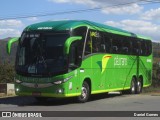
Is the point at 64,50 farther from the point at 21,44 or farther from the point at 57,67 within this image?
the point at 21,44

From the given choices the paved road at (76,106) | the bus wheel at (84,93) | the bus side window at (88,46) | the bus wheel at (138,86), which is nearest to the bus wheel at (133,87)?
the bus wheel at (138,86)

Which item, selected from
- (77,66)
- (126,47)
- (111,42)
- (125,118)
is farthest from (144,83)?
(125,118)

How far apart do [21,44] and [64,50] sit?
2366 millimetres

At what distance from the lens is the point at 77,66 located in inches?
747

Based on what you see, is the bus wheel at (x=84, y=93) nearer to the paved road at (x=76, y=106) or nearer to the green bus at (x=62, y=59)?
the green bus at (x=62, y=59)

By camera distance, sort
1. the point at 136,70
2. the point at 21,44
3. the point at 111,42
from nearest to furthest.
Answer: the point at 21,44
the point at 111,42
the point at 136,70

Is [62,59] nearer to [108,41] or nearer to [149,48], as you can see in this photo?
[108,41]

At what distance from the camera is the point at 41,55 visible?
61.1 ft

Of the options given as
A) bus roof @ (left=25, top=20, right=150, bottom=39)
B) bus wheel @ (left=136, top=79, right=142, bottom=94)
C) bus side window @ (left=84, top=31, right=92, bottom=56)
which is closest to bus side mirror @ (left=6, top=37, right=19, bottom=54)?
bus roof @ (left=25, top=20, right=150, bottom=39)

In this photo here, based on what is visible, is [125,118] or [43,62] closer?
[125,118]

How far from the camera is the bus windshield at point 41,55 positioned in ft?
60.2

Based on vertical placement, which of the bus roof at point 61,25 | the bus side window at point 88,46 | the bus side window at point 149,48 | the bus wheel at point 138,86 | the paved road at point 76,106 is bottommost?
the bus wheel at point 138,86

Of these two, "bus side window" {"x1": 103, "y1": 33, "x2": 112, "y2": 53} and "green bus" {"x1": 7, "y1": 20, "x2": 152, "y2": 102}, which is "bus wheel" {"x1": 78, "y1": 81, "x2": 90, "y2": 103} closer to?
"green bus" {"x1": 7, "y1": 20, "x2": 152, "y2": 102}

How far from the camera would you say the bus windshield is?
18344 millimetres
